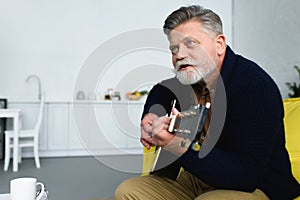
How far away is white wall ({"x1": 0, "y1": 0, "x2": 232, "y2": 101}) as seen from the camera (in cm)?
456

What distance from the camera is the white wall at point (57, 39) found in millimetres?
4559

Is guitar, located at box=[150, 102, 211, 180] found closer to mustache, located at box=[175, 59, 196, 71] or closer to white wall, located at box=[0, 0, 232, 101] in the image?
mustache, located at box=[175, 59, 196, 71]

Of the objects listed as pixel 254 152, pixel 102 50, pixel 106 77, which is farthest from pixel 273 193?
pixel 106 77

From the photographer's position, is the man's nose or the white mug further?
the man's nose

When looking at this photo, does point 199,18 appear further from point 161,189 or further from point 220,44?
point 161,189

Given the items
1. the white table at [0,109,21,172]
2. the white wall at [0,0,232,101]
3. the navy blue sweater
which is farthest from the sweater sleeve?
the white wall at [0,0,232,101]

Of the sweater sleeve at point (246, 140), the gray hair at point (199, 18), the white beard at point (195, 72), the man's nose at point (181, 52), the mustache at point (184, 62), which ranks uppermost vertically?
the gray hair at point (199, 18)

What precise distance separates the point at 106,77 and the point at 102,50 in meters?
3.74

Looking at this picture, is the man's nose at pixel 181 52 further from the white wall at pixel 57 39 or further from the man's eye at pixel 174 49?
the white wall at pixel 57 39

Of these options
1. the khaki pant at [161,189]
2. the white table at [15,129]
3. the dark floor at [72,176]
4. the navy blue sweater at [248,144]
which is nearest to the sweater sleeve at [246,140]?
the navy blue sweater at [248,144]

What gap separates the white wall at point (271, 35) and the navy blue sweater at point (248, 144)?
11.0 ft

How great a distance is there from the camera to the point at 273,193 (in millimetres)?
1122

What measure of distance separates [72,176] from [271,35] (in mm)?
3229

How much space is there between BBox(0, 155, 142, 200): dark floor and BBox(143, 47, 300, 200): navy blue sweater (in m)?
1.06
